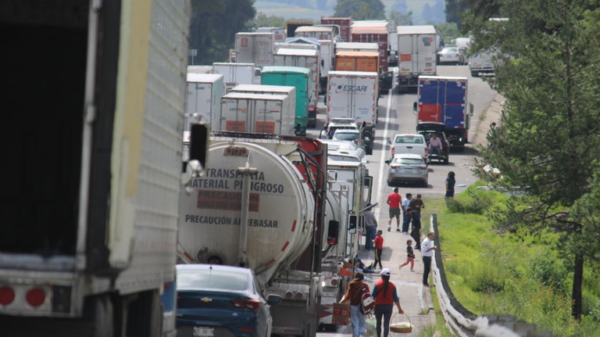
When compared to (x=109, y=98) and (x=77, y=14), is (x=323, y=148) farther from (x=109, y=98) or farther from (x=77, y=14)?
(x=109, y=98)

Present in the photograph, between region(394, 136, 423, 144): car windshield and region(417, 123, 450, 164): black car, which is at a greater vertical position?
region(417, 123, 450, 164): black car

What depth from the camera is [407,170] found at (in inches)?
1655

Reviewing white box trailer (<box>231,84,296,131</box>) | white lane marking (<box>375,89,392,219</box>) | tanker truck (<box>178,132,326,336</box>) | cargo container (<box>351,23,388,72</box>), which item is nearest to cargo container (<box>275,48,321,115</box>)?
white lane marking (<box>375,89,392,219</box>)

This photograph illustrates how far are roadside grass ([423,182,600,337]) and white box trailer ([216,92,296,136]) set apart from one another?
6.13 meters

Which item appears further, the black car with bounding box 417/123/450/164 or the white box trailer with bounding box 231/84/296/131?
the black car with bounding box 417/123/450/164

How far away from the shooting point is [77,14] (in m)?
9.17

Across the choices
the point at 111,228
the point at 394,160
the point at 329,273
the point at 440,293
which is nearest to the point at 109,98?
the point at 111,228

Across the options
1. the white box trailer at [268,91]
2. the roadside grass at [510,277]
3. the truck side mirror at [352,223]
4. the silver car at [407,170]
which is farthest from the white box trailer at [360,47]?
the truck side mirror at [352,223]

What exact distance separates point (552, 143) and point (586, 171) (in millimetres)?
966

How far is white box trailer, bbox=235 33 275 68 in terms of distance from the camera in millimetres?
70062

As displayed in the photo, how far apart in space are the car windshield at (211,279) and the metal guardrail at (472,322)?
9.89 feet

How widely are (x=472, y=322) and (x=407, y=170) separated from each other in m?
29.3

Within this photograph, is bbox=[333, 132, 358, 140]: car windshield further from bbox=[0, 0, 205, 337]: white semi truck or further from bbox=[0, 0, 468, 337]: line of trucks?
bbox=[0, 0, 205, 337]: white semi truck

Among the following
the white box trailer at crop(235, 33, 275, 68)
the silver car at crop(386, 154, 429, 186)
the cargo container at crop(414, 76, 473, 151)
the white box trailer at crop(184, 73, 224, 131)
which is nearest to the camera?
the silver car at crop(386, 154, 429, 186)
